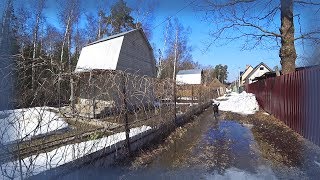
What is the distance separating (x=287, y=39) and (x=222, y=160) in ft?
31.4

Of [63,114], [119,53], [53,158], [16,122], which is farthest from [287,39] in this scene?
[16,122]

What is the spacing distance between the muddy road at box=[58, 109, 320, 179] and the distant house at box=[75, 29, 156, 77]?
9.01 metres

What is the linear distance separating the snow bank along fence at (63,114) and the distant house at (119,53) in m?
9.15

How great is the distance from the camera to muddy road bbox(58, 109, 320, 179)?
5.44m

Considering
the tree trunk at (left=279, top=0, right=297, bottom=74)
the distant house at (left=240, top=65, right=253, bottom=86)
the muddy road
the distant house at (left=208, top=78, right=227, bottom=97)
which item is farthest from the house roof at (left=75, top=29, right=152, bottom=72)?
the distant house at (left=240, top=65, right=253, bottom=86)

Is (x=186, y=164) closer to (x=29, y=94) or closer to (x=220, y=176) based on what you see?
(x=220, y=176)

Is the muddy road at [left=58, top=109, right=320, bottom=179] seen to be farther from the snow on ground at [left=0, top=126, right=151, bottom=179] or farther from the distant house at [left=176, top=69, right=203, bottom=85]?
the distant house at [left=176, top=69, right=203, bottom=85]

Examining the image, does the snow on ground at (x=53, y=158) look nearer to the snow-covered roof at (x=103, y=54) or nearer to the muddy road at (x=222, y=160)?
the muddy road at (x=222, y=160)

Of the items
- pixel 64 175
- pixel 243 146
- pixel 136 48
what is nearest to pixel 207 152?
pixel 243 146

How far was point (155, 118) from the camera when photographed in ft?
28.9

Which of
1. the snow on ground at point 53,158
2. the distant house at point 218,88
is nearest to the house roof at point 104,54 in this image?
the snow on ground at point 53,158

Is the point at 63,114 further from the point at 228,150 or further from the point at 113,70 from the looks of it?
the point at 228,150

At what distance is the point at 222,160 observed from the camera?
6.64 m

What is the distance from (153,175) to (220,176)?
1.24 m
